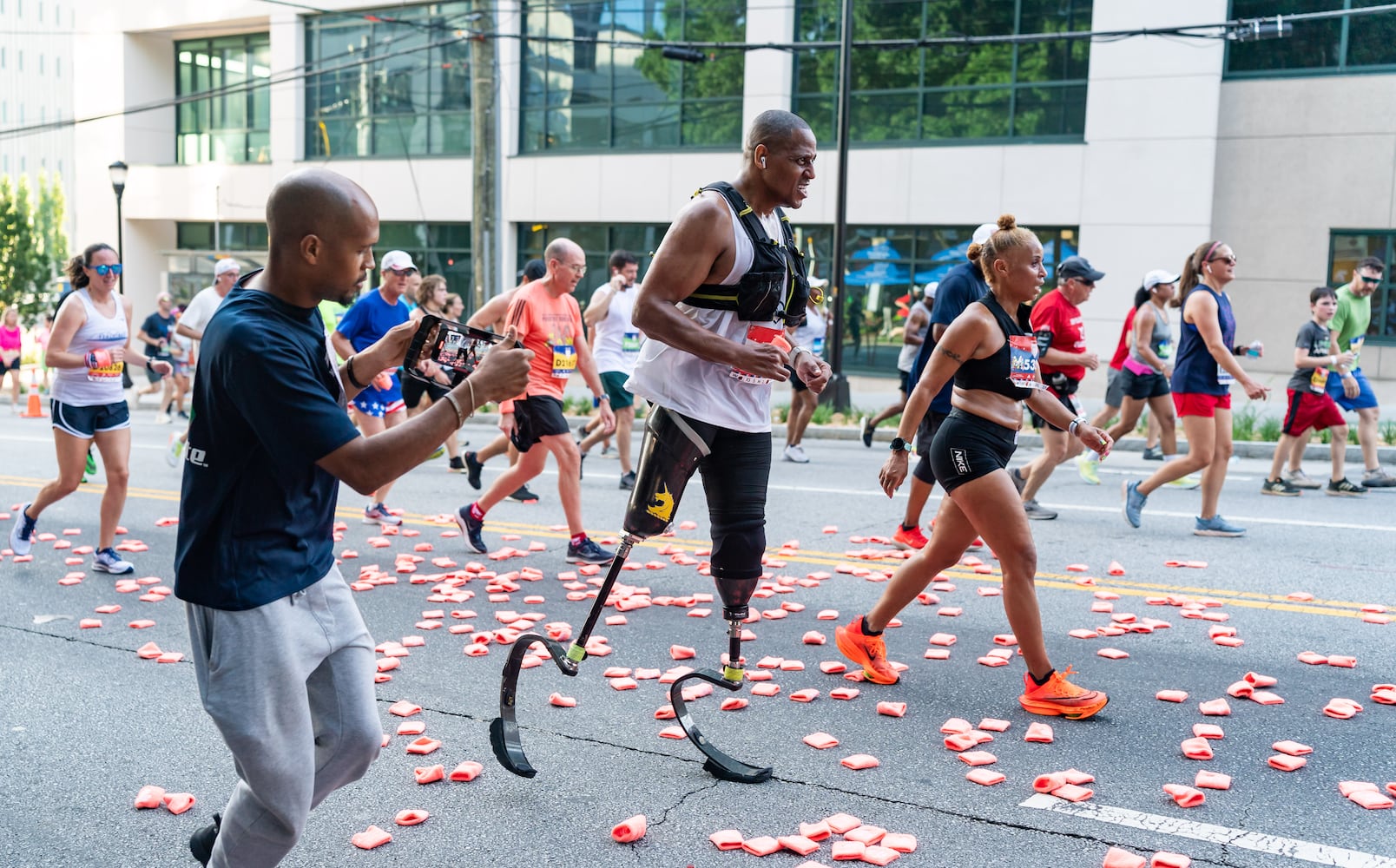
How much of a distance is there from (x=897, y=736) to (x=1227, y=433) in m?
4.88

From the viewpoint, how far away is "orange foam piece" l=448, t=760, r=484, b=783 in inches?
166

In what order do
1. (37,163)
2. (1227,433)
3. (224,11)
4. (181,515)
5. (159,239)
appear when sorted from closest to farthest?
(181,515), (1227,433), (224,11), (159,239), (37,163)

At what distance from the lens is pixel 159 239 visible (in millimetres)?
33625

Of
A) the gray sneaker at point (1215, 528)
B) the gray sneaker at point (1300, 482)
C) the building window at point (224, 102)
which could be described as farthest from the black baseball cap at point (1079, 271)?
the building window at point (224, 102)

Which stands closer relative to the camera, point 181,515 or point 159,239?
point 181,515

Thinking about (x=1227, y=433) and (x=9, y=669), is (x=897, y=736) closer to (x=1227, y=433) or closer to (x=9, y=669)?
(x=9, y=669)

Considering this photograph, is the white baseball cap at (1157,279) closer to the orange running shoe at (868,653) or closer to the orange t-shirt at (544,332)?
the orange t-shirt at (544,332)

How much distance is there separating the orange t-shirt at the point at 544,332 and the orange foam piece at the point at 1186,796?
473 cm

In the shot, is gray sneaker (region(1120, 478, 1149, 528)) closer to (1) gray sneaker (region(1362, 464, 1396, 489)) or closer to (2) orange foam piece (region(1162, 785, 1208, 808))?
(1) gray sneaker (region(1362, 464, 1396, 489))

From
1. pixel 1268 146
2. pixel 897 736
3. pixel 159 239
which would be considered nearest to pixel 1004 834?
pixel 897 736

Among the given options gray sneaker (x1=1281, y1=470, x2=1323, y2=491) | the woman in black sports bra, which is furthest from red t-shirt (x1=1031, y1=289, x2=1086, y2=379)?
the woman in black sports bra

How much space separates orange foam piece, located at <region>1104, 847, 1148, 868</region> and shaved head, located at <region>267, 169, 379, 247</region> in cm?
258

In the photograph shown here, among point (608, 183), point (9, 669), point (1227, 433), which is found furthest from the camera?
point (608, 183)

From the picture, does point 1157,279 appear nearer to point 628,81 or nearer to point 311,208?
point 311,208
